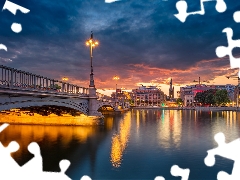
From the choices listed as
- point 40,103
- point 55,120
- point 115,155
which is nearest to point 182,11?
point 115,155

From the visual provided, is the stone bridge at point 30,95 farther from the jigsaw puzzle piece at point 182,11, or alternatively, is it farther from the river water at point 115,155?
the jigsaw puzzle piece at point 182,11

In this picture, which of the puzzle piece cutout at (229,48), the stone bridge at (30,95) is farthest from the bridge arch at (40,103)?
the puzzle piece cutout at (229,48)

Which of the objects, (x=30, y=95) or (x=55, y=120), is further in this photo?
(x=55, y=120)

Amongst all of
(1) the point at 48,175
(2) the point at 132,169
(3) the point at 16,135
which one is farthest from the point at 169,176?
(3) the point at 16,135

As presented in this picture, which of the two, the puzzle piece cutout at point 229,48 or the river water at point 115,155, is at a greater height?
the puzzle piece cutout at point 229,48

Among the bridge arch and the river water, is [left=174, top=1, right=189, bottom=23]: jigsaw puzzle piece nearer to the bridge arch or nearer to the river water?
the river water

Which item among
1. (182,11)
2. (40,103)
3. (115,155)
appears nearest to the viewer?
(182,11)

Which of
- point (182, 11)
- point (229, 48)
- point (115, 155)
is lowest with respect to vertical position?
point (115, 155)

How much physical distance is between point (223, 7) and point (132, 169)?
12.4 meters

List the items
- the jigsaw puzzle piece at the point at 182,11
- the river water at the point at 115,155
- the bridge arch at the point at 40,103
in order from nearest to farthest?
the jigsaw puzzle piece at the point at 182,11
the river water at the point at 115,155
the bridge arch at the point at 40,103

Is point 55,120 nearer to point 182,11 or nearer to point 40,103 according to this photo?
point 40,103

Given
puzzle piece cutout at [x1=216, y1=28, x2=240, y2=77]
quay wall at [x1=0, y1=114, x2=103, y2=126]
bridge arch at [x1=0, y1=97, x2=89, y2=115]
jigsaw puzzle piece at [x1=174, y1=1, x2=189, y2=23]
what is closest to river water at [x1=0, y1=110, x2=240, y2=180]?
bridge arch at [x1=0, y1=97, x2=89, y2=115]

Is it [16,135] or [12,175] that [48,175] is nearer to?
[12,175]

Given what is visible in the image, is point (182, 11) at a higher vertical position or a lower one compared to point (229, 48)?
higher
